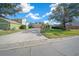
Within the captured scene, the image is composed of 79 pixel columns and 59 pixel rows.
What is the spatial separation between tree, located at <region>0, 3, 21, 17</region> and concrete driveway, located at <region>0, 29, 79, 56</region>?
0.45 m

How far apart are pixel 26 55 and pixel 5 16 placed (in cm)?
87

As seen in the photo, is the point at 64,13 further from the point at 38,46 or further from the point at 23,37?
the point at 23,37

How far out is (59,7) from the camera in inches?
167

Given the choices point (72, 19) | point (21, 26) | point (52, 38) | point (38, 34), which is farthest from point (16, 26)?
point (72, 19)

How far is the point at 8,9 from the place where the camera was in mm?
4234

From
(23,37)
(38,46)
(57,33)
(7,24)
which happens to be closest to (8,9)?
(7,24)

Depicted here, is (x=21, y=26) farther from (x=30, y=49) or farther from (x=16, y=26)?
(x=30, y=49)

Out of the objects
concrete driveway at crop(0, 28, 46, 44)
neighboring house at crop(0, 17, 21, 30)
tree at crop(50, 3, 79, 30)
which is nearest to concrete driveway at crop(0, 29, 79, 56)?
concrete driveway at crop(0, 28, 46, 44)

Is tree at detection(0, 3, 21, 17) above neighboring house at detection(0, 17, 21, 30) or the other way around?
above

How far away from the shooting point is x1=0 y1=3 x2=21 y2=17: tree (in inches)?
164

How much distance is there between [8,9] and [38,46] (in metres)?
0.93

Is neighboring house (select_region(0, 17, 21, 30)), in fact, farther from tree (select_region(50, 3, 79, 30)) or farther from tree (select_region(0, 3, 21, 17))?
tree (select_region(50, 3, 79, 30))

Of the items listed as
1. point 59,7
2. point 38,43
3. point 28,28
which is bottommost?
point 38,43

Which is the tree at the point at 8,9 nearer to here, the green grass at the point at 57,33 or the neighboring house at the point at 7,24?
the neighboring house at the point at 7,24
